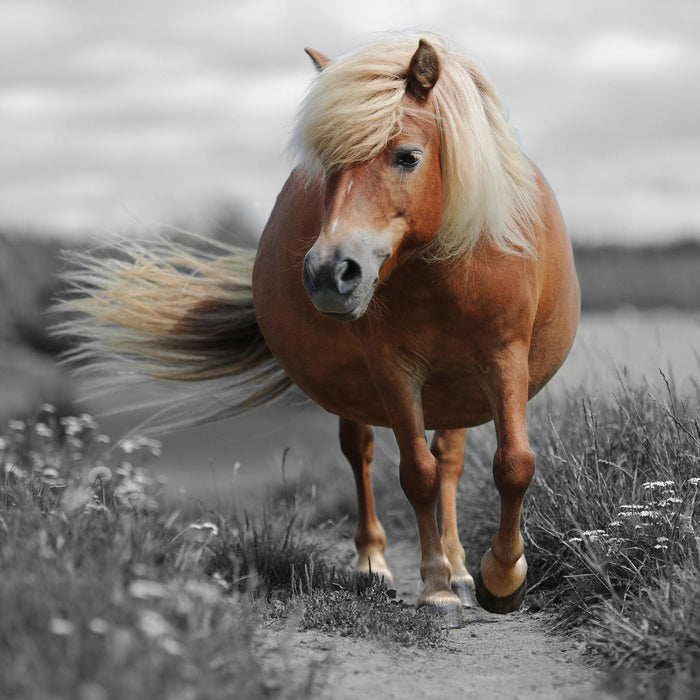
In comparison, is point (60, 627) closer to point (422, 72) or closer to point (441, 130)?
point (441, 130)

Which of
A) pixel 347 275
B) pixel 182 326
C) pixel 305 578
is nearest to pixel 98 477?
pixel 305 578

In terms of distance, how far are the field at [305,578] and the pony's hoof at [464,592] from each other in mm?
307

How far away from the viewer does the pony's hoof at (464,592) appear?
15.5 feet

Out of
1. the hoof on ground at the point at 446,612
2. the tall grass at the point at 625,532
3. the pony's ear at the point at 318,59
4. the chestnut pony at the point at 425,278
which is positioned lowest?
the hoof on ground at the point at 446,612

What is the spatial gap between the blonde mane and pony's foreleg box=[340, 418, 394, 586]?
1.97 meters

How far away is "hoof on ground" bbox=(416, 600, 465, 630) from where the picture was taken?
3.97 meters

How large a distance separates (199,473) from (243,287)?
5.45 metres

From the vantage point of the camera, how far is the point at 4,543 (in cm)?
306

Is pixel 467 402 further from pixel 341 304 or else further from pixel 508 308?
pixel 341 304

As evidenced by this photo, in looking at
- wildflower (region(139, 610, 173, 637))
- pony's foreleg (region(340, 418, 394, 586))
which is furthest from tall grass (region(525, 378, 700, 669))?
wildflower (region(139, 610, 173, 637))

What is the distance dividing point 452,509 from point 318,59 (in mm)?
2381

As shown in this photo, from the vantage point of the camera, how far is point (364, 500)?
5355 mm

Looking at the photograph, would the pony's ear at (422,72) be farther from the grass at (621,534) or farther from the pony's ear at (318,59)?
the grass at (621,534)

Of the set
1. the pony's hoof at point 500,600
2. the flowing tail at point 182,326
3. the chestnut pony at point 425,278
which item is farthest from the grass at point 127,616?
the flowing tail at point 182,326
